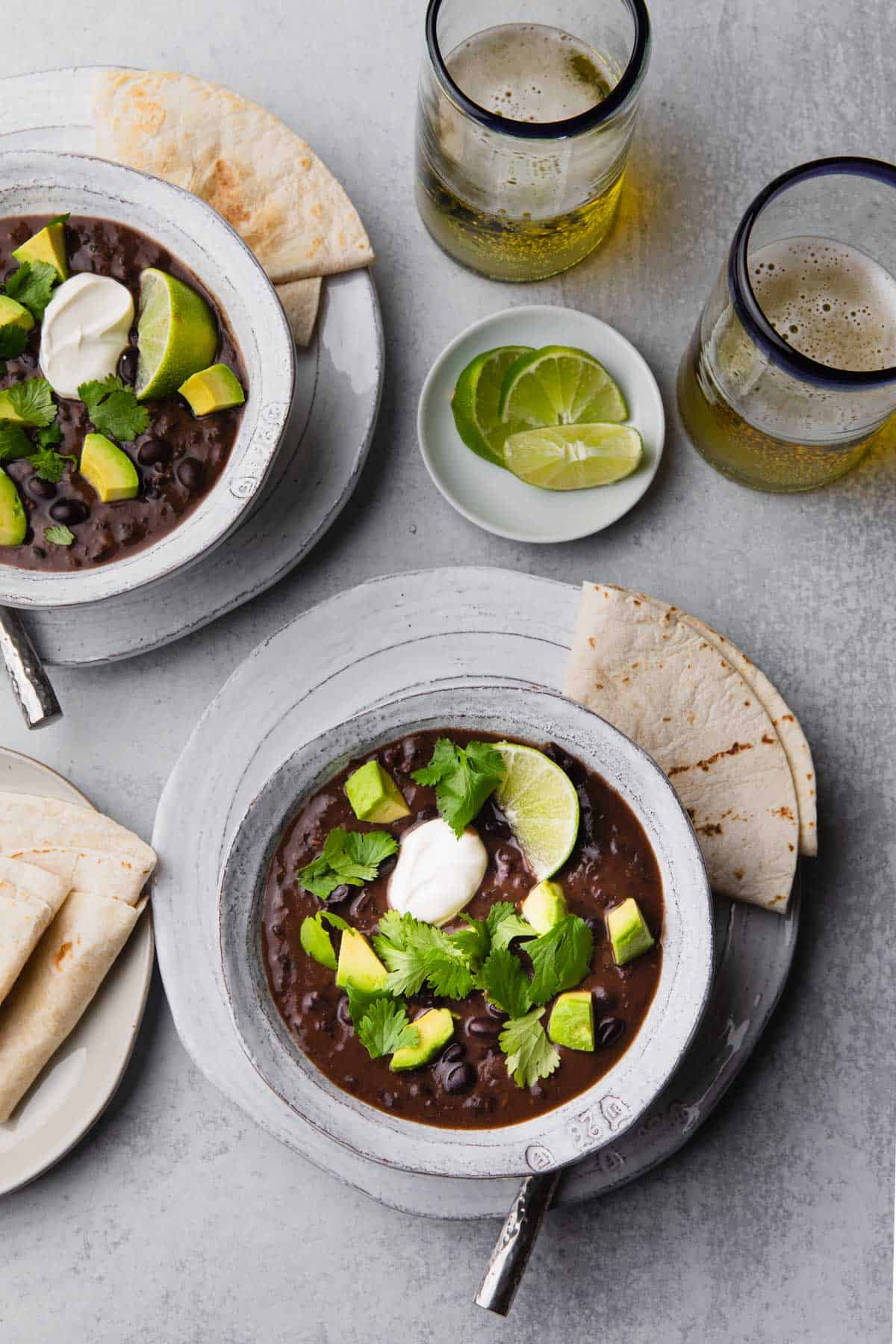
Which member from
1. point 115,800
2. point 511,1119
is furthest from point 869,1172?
point 115,800

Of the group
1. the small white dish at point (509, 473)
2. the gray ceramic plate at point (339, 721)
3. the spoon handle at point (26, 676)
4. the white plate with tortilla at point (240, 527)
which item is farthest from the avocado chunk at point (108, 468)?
the small white dish at point (509, 473)

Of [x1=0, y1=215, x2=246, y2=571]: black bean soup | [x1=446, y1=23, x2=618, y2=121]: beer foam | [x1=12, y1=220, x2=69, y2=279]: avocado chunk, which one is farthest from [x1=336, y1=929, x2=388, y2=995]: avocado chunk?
[x1=446, y1=23, x2=618, y2=121]: beer foam

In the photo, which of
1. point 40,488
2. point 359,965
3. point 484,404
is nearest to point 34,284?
point 40,488

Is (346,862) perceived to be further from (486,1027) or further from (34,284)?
(34,284)

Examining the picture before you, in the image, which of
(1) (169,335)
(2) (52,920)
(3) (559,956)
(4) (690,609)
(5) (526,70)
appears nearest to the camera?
(3) (559,956)

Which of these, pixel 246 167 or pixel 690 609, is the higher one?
pixel 246 167

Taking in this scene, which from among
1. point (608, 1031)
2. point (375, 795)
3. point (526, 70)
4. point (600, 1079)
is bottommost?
point (600, 1079)

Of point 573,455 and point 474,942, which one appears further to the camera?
point 573,455

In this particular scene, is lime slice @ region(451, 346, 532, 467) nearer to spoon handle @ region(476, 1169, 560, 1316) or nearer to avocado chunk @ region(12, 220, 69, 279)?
avocado chunk @ region(12, 220, 69, 279)

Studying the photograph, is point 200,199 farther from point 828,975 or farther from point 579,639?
point 828,975
